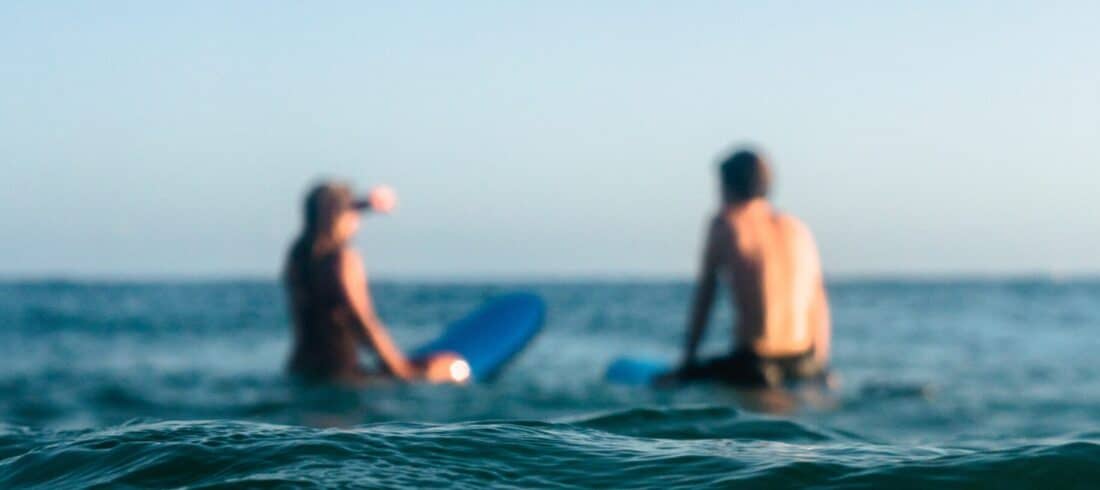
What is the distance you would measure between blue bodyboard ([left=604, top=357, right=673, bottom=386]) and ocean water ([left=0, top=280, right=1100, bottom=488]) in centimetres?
11

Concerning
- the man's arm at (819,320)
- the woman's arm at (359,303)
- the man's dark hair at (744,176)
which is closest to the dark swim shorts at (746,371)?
the man's arm at (819,320)

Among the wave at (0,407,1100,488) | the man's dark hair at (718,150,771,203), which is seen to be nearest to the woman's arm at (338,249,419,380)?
the man's dark hair at (718,150,771,203)

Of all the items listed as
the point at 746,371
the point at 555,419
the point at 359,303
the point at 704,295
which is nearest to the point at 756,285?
the point at 704,295

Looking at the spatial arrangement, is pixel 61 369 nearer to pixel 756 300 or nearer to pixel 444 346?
pixel 444 346

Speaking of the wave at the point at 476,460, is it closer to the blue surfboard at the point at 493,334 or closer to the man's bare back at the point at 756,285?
the man's bare back at the point at 756,285

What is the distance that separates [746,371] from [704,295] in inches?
15.5

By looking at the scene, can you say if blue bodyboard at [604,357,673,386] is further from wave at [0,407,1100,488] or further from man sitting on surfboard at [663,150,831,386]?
wave at [0,407,1100,488]

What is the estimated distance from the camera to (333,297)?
299 inches

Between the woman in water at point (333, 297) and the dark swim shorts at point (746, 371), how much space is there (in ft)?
6.92

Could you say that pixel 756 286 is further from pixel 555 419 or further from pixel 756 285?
pixel 555 419

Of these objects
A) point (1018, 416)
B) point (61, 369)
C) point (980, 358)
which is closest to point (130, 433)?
point (1018, 416)

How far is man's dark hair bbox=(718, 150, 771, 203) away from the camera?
240 inches

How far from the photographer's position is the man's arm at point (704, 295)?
244 inches

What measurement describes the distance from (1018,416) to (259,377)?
534cm
